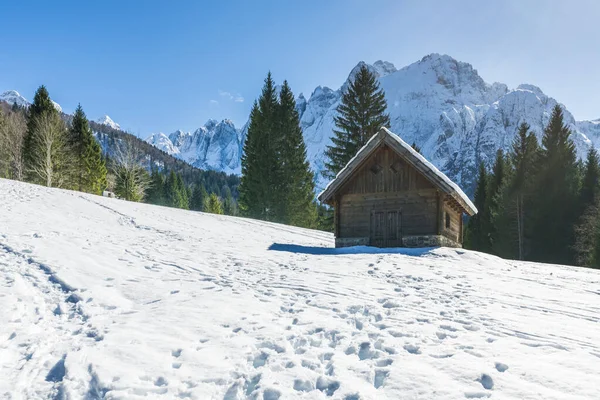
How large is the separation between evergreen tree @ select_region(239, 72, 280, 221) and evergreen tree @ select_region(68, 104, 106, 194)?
20.0 m

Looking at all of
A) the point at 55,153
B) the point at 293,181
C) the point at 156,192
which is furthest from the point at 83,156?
the point at 156,192

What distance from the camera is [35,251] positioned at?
1012 cm

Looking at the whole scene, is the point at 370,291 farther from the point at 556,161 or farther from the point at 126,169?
the point at 126,169

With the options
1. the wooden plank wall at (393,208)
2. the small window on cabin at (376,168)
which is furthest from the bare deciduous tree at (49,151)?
the small window on cabin at (376,168)

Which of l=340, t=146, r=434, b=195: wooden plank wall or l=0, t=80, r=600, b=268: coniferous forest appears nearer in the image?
l=340, t=146, r=434, b=195: wooden plank wall

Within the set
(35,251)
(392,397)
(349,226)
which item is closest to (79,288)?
(35,251)

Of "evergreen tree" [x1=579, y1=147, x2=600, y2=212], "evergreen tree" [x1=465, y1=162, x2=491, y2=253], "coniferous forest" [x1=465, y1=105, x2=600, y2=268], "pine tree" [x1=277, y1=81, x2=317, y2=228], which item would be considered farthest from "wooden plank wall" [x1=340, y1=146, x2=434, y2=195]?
"evergreen tree" [x1=465, y1=162, x2=491, y2=253]

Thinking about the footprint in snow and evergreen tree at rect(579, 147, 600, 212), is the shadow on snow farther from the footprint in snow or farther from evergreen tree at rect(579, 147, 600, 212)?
evergreen tree at rect(579, 147, 600, 212)

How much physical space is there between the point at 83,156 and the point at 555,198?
1923 inches

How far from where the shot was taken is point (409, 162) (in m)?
15.9

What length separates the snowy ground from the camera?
149 inches

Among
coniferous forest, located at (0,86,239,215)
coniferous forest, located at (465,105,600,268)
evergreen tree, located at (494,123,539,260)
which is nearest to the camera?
coniferous forest, located at (465,105,600,268)

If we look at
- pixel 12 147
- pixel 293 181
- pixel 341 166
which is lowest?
pixel 293 181

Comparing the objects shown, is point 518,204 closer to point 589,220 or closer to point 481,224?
point 589,220
